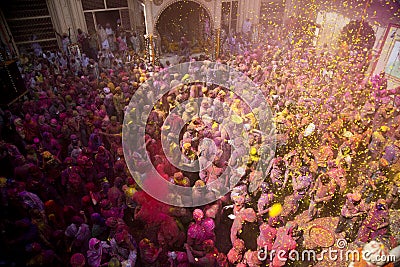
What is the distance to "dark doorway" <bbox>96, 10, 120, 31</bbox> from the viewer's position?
12616 millimetres

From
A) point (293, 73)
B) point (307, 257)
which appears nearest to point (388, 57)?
point (293, 73)

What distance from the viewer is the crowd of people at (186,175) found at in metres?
3.91

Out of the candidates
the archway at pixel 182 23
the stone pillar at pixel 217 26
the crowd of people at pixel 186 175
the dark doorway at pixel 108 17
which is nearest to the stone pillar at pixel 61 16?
the dark doorway at pixel 108 17

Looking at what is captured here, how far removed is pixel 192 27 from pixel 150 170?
1237 centimetres

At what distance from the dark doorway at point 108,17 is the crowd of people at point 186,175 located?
5125 millimetres

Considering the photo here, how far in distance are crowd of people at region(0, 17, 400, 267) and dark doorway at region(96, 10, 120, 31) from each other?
5.13m

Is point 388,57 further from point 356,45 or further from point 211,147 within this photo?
point 211,147

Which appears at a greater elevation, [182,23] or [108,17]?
[108,17]

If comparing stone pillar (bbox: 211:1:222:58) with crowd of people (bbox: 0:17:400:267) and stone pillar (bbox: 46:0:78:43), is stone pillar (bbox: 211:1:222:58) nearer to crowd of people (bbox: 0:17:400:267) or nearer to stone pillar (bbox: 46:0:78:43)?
crowd of people (bbox: 0:17:400:267)

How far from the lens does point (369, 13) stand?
11242 millimetres

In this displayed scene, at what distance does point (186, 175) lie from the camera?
579cm

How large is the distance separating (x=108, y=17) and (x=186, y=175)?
1071cm

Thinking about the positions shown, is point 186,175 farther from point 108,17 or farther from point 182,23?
point 182,23

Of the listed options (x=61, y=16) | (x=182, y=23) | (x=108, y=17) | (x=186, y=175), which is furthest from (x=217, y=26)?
(x=186, y=175)
